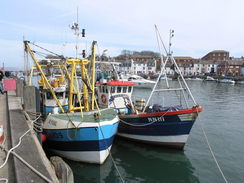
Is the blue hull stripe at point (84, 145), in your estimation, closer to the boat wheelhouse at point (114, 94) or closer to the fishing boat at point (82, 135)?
the fishing boat at point (82, 135)

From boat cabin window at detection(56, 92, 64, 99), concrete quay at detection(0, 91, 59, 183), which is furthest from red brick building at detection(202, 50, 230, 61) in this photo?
concrete quay at detection(0, 91, 59, 183)

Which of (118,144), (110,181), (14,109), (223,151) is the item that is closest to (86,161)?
(110,181)

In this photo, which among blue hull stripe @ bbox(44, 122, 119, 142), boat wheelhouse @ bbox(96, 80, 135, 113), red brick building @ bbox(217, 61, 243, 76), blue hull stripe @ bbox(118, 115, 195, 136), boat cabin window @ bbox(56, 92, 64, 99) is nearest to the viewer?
blue hull stripe @ bbox(44, 122, 119, 142)

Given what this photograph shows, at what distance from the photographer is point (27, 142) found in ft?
19.4

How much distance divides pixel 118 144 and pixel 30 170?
852 centimetres

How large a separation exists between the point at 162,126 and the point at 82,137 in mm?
4684

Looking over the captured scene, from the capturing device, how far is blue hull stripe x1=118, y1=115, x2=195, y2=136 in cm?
1084

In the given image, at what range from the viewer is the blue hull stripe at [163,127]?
35.6ft

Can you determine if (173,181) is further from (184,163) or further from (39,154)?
→ (39,154)

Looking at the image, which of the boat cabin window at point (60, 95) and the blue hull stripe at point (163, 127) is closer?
the blue hull stripe at point (163, 127)

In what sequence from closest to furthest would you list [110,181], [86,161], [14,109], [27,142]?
[27,142] → [110,181] → [86,161] → [14,109]

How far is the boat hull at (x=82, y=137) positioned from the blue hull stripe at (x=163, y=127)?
2.68m

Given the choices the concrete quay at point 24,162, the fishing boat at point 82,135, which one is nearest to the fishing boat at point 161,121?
the fishing boat at point 82,135

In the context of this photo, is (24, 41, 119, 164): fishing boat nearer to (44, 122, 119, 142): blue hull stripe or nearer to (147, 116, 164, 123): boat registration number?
(44, 122, 119, 142): blue hull stripe
